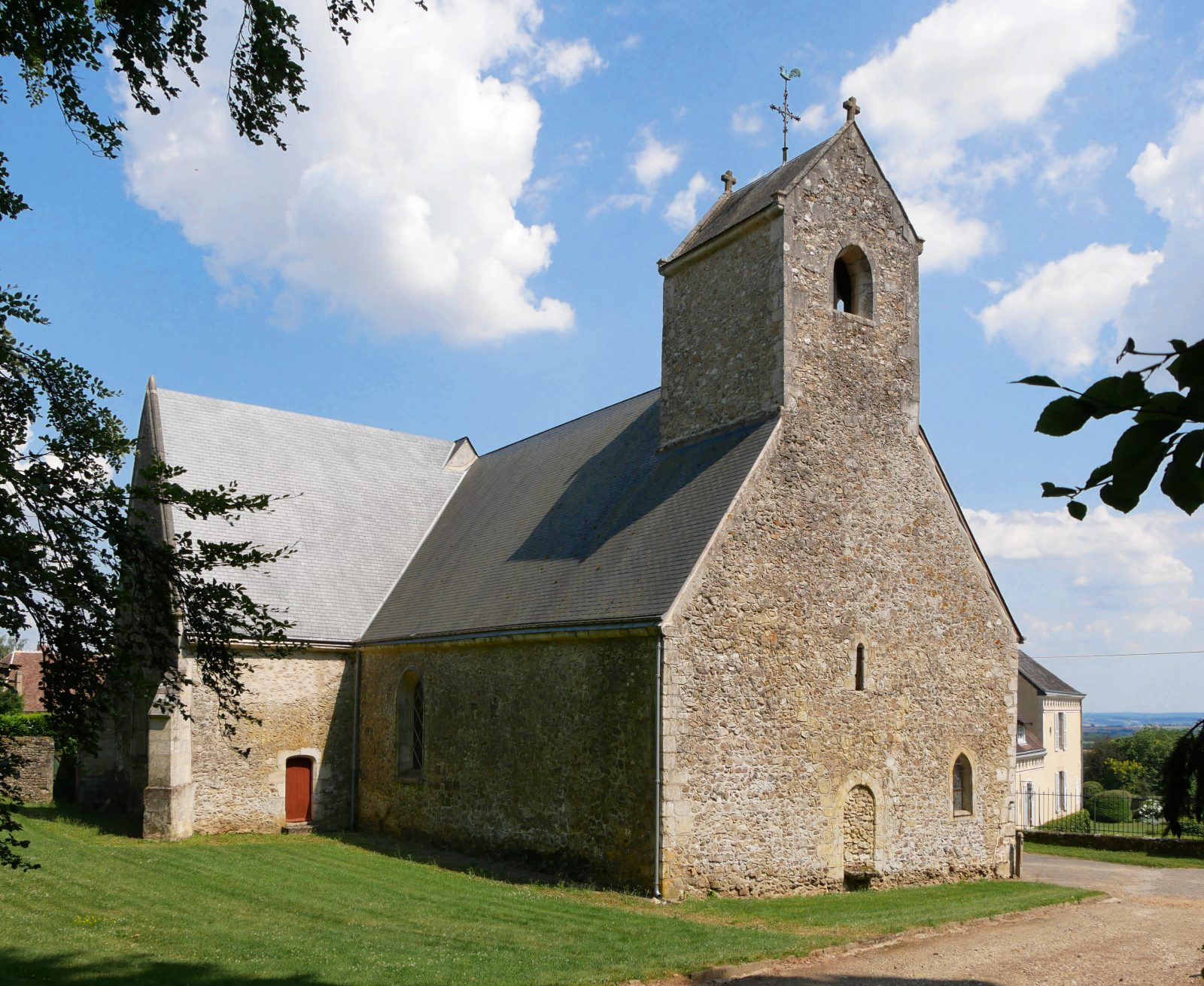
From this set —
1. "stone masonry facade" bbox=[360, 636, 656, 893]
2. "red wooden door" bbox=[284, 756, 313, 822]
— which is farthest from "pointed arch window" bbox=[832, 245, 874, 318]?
"red wooden door" bbox=[284, 756, 313, 822]

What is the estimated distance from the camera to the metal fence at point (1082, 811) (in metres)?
29.7

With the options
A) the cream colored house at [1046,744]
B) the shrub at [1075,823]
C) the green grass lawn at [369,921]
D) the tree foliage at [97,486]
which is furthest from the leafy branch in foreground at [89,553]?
the cream colored house at [1046,744]

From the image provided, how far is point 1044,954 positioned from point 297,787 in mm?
14387

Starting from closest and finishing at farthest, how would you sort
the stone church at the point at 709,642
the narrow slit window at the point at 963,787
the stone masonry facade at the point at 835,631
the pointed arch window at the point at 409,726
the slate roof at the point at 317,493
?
the stone masonry facade at the point at 835,631
the stone church at the point at 709,642
the narrow slit window at the point at 963,787
the pointed arch window at the point at 409,726
the slate roof at the point at 317,493

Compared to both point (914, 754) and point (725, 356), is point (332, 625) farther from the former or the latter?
point (914, 754)

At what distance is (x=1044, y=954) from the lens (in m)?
10.5

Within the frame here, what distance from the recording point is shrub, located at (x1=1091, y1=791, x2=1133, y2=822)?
3391 centimetres

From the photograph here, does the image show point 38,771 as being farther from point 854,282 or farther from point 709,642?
point 854,282

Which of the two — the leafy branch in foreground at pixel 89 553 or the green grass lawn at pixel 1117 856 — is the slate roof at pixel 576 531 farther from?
the green grass lawn at pixel 1117 856

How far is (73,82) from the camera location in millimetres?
7031

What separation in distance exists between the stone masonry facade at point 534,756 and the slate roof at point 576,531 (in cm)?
64

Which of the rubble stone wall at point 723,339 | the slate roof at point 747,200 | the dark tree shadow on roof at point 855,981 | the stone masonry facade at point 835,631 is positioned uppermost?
the slate roof at point 747,200

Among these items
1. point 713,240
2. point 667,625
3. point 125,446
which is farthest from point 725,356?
point 125,446

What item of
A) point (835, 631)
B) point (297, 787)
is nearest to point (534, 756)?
point (835, 631)
